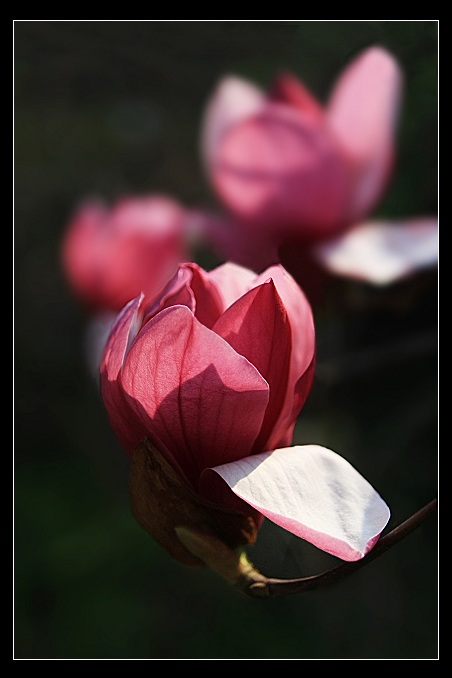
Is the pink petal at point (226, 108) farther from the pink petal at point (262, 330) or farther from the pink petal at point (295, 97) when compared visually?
the pink petal at point (262, 330)

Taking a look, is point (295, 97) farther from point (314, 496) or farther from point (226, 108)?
point (314, 496)

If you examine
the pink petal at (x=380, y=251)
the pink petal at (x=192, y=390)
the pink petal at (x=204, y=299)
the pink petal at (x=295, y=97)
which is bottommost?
the pink petal at (x=192, y=390)

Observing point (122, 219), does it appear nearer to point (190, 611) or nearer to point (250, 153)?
point (250, 153)

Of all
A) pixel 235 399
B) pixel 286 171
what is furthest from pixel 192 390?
pixel 286 171

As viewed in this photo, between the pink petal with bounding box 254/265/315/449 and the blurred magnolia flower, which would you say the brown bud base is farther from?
the blurred magnolia flower

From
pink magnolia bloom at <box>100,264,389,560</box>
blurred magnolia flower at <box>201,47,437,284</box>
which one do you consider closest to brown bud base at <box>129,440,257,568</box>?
pink magnolia bloom at <box>100,264,389,560</box>

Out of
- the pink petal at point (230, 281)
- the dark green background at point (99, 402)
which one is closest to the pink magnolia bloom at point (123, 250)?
the dark green background at point (99, 402)
